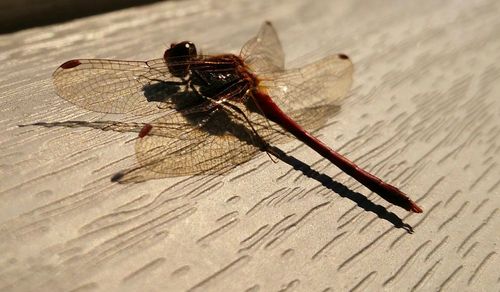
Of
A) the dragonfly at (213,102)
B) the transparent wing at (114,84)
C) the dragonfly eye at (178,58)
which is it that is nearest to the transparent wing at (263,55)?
the dragonfly at (213,102)

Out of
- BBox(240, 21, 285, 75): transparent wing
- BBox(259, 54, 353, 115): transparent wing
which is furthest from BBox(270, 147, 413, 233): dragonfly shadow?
BBox(240, 21, 285, 75): transparent wing

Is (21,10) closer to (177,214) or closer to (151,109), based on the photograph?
(151,109)

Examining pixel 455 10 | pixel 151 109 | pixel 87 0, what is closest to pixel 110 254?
pixel 151 109

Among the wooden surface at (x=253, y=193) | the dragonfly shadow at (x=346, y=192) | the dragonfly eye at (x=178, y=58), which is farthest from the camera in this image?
the dragonfly eye at (x=178, y=58)

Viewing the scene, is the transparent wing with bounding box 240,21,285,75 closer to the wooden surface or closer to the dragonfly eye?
the wooden surface

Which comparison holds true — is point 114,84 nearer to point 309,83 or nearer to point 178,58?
point 178,58

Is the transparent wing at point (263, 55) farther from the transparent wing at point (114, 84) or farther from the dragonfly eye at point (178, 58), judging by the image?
the transparent wing at point (114, 84)
